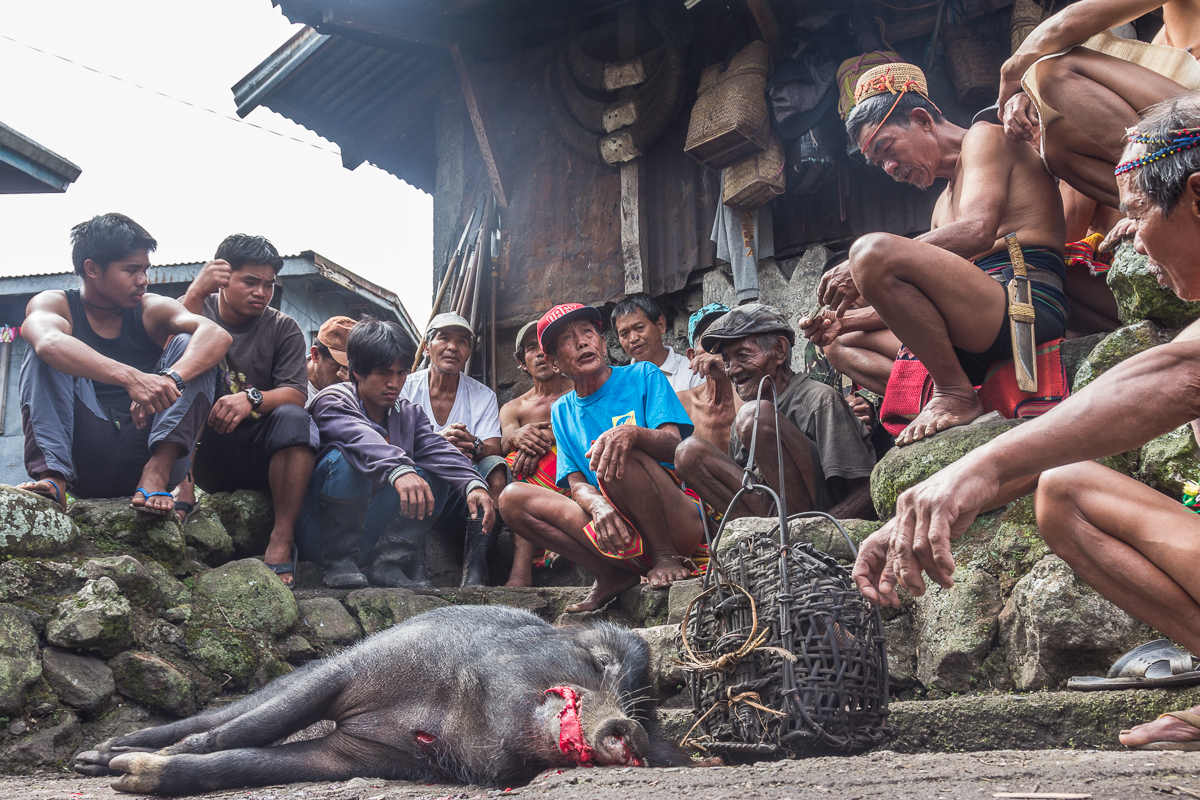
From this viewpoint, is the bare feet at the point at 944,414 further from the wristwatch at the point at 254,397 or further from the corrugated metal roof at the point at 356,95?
the corrugated metal roof at the point at 356,95

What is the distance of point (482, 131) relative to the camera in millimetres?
8992

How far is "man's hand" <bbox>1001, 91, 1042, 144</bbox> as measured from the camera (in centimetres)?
399

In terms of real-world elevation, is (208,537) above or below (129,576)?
above

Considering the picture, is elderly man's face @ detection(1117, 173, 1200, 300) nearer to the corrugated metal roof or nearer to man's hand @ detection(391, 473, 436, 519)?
man's hand @ detection(391, 473, 436, 519)

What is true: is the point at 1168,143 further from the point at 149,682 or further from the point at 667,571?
the point at 149,682

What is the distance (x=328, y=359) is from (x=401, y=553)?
2.33 m

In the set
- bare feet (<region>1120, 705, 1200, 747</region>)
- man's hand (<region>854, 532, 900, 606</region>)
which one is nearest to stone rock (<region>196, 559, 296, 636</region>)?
man's hand (<region>854, 532, 900, 606</region>)

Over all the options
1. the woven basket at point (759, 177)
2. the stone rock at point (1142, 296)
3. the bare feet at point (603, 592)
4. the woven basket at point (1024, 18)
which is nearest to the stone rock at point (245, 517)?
the bare feet at point (603, 592)

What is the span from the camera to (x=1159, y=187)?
1.96 m

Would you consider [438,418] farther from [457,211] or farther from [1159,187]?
[1159,187]

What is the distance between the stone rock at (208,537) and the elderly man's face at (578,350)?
2.18m

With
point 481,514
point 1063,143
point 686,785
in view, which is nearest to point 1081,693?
point 686,785

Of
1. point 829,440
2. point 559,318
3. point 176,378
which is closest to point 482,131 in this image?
point 559,318

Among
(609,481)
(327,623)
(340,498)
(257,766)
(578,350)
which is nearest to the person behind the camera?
(257,766)
